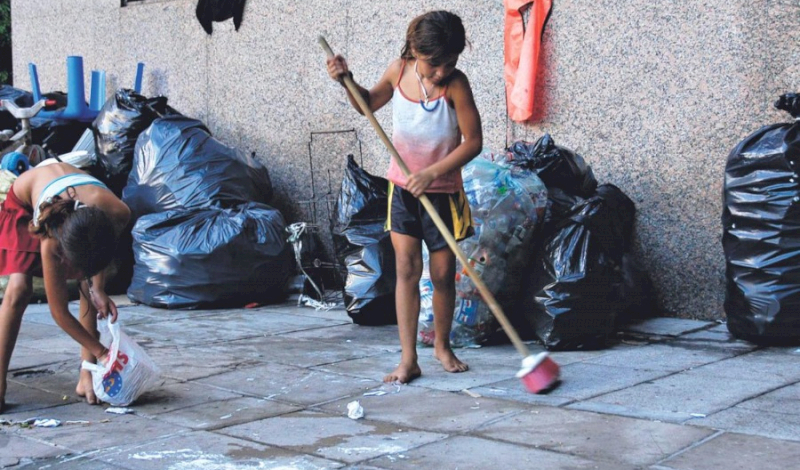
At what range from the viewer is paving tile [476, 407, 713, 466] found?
112 inches

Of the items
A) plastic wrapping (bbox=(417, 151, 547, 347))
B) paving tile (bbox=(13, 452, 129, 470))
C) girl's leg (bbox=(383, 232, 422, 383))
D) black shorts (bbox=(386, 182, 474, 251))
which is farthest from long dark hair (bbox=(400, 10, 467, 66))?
paving tile (bbox=(13, 452, 129, 470))

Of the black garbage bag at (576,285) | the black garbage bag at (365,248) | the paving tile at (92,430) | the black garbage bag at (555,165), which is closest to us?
the paving tile at (92,430)

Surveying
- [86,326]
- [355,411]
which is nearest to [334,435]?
[355,411]

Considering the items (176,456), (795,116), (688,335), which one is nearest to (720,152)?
(795,116)

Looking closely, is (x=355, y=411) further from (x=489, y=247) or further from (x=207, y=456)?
(x=489, y=247)

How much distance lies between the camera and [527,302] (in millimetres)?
4527

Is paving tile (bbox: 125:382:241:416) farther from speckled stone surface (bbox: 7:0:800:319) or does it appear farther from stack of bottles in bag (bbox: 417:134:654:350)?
speckled stone surface (bbox: 7:0:800:319)

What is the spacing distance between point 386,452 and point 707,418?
1.13m

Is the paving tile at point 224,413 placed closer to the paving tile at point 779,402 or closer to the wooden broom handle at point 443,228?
the wooden broom handle at point 443,228

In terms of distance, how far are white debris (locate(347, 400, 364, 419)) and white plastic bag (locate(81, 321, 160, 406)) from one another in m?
0.80

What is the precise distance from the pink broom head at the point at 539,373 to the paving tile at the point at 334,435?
512mm

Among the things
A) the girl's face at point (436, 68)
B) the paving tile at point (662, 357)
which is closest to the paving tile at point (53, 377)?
the girl's face at point (436, 68)

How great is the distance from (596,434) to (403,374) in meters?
1.03

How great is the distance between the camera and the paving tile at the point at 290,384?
3693 mm
